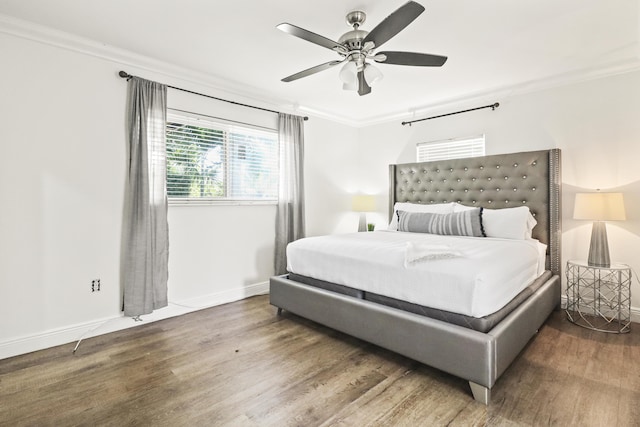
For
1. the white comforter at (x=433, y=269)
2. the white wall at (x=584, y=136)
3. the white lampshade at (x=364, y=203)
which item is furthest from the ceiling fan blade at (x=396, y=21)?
the white lampshade at (x=364, y=203)

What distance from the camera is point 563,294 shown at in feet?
10.9

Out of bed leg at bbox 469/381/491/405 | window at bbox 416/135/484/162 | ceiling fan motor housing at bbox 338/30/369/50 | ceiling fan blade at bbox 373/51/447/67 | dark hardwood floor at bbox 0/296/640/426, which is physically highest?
ceiling fan motor housing at bbox 338/30/369/50

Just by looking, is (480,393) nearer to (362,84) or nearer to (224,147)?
(362,84)

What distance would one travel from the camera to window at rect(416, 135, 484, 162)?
3.99 meters

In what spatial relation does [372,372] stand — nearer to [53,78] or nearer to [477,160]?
[477,160]

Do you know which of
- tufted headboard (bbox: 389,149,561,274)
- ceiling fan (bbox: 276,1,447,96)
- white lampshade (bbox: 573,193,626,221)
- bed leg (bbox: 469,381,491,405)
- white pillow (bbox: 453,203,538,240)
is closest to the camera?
bed leg (bbox: 469,381,491,405)

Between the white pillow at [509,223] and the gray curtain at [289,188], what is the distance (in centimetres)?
220

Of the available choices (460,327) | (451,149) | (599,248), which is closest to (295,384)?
(460,327)

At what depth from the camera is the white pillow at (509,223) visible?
3150 mm

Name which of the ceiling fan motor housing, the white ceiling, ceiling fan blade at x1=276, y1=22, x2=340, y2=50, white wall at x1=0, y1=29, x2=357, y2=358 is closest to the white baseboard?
white wall at x1=0, y1=29, x2=357, y2=358

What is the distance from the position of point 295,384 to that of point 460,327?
1.07 metres

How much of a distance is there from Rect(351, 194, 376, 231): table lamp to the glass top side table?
2400 millimetres

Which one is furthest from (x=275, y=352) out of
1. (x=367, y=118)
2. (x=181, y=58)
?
(x=367, y=118)

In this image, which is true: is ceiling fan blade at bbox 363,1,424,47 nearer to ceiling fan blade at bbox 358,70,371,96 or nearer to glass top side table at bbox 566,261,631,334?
ceiling fan blade at bbox 358,70,371,96
